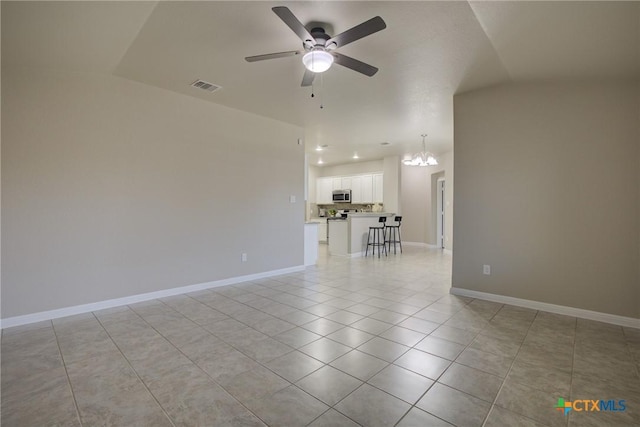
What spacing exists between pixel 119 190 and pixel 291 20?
9.41ft

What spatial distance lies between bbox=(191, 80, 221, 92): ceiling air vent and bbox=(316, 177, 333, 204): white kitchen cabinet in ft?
23.2

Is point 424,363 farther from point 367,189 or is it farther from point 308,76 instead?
point 367,189

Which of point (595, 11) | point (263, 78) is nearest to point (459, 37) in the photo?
point (595, 11)

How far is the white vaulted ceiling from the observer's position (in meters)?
2.32

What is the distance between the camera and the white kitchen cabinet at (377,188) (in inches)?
376

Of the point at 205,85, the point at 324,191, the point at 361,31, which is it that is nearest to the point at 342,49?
the point at 361,31

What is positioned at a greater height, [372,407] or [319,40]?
[319,40]

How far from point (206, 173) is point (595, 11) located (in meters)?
4.35

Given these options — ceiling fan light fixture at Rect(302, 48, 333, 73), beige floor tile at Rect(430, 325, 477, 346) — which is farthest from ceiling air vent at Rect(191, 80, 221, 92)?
beige floor tile at Rect(430, 325, 477, 346)

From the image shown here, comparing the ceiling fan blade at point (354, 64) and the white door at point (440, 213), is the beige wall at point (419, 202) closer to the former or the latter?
the white door at point (440, 213)

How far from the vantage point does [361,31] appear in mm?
2193

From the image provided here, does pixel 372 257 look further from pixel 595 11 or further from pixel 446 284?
pixel 595 11

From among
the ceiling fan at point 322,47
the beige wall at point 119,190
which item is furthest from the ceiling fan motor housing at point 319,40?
the beige wall at point 119,190

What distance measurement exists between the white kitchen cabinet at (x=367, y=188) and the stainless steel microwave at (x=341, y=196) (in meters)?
0.53
